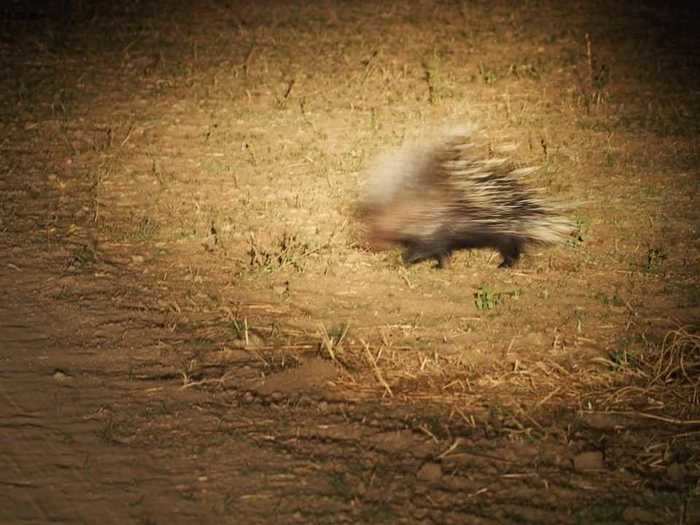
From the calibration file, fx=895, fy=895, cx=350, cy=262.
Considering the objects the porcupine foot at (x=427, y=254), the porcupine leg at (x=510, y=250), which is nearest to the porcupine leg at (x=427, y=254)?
the porcupine foot at (x=427, y=254)

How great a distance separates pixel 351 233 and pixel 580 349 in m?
1.49

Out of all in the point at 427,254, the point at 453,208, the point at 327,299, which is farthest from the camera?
the point at 453,208

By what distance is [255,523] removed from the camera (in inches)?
111

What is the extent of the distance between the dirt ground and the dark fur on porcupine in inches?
4.8

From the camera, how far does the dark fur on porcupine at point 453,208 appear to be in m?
4.54

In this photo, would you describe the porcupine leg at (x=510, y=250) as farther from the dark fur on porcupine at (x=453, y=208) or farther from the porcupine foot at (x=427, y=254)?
the porcupine foot at (x=427, y=254)

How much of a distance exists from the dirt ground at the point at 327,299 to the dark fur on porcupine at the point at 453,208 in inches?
4.8

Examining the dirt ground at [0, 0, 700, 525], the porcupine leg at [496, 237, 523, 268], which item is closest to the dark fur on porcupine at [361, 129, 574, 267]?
the porcupine leg at [496, 237, 523, 268]

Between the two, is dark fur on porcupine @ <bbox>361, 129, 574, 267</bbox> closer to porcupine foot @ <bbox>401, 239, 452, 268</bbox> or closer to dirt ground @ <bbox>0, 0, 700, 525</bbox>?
porcupine foot @ <bbox>401, 239, 452, 268</bbox>

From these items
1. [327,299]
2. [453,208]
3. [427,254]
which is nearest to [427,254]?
[427,254]

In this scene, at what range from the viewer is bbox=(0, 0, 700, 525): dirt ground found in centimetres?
300

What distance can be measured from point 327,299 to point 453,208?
0.99 meters

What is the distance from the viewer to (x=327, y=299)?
413cm

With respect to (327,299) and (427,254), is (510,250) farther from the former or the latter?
(327,299)
